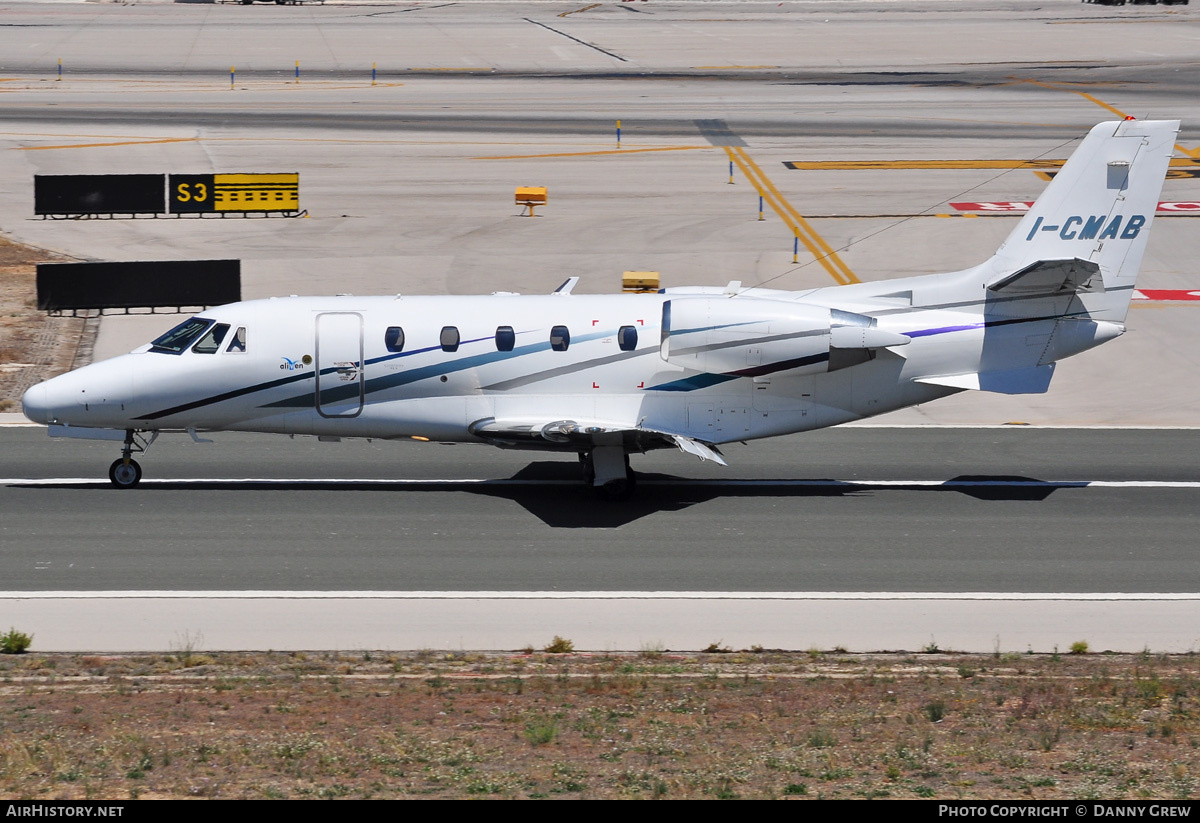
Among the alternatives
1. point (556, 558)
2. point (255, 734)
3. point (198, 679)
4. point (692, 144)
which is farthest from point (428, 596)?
→ point (692, 144)

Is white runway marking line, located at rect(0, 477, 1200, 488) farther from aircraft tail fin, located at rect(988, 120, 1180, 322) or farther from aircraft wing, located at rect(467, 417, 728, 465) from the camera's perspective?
aircraft tail fin, located at rect(988, 120, 1180, 322)

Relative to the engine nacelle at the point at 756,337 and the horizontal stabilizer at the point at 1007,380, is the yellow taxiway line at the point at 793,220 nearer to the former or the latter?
the horizontal stabilizer at the point at 1007,380

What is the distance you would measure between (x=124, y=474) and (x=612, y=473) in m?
8.19

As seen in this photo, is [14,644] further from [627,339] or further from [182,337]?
[627,339]

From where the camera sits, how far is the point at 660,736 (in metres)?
14.0

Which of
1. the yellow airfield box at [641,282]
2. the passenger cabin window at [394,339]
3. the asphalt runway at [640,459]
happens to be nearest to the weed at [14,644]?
the asphalt runway at [640,459]

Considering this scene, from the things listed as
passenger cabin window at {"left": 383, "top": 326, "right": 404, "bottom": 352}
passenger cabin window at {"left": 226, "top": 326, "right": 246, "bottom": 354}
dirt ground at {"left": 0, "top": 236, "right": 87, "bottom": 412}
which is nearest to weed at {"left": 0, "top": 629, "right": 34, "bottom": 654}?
passenger cabin window at {"left": 226, "top": 326, "right": 246, "bottom": 354}

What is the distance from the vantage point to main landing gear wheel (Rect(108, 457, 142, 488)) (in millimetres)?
24000

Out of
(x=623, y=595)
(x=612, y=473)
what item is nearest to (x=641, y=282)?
(x=612, y=473)

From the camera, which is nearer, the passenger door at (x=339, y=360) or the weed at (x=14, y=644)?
the weed at (x=14, y=644)

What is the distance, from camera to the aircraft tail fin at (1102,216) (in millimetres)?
23750

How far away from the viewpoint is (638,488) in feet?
81.4

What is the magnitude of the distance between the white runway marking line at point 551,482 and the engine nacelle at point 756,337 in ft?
8.49

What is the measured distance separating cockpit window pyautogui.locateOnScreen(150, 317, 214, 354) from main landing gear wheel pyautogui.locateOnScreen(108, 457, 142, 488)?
6.63ft
